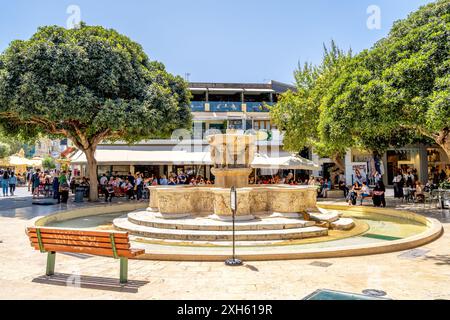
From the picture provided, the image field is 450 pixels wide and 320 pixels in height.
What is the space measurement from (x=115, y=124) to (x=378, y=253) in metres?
13.2

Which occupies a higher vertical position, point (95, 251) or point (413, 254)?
point (95, 251)

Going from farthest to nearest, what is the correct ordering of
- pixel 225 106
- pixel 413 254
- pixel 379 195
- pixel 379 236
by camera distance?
pixel 225 106
pixel 379 195
pixel 379 236
pixel 413 254

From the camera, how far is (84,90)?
1656cm

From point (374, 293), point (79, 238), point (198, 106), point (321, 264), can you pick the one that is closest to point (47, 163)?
point (198, 106)

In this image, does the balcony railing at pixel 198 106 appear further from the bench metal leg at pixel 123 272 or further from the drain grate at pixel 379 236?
the bench metal leg at pixel 123 272

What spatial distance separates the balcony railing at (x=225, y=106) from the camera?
36188mm

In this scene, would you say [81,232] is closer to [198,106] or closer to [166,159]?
[166,159]

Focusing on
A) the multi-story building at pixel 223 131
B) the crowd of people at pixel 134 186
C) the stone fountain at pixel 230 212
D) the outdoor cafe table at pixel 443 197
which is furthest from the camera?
the multi-story building at pixel 223 131

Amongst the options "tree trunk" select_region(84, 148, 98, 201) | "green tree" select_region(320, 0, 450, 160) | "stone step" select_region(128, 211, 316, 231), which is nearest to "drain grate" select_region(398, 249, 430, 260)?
"stone step" select_region(128, 211, 316, 231)

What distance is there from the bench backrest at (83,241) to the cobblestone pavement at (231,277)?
485 millimetres

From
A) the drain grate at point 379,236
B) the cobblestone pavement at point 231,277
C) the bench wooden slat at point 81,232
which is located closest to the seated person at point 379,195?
the drain grate at point 379,236

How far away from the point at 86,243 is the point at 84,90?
12.7 m

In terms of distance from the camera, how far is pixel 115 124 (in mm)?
16656

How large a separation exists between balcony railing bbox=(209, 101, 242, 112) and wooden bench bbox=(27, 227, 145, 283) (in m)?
30.7
